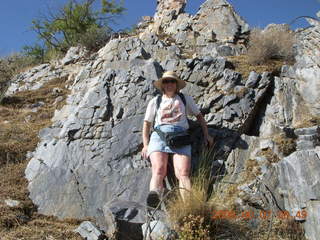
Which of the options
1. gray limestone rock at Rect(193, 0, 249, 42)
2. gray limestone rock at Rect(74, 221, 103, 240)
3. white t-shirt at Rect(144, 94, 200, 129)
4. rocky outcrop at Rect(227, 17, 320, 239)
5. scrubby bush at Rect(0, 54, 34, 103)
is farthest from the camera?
scrubby bush at Rect(0, 54, 34, 103)

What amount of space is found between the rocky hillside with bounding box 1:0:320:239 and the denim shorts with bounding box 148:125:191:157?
53 centimetres

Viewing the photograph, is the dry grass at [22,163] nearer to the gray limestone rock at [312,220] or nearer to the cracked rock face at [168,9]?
the gray limestone rock at [312,220]

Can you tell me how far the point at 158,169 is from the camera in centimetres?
511

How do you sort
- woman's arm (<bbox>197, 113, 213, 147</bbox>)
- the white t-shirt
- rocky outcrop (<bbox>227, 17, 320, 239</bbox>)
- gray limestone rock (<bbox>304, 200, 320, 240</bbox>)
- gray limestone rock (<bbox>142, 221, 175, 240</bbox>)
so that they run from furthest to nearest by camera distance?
woman's arm (<bbox>197, 113, 213, 147</bbox>), the white t-shirt, rocky outcrop (<bbox>227, 17, 320, 239</bbox>), gray limestone rock (<bbox>304, 200, 320, 240</bbox>), gray limestone rock (<bbox>142, 221, 175, 240</bbox>)

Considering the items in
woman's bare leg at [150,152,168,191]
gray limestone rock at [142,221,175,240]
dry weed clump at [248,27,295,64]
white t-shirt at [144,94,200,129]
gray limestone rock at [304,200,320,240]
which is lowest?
gray limestone rock at [142,221,175,240]

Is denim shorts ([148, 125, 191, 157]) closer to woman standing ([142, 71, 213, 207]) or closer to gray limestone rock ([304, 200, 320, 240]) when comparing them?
woman standing ([142, 71, 213, 207])

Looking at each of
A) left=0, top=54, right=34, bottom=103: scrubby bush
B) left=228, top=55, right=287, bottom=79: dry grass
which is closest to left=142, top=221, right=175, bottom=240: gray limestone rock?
left=228, top=55, right=287, bottom=79: dry grass

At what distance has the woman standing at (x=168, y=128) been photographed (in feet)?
16.7

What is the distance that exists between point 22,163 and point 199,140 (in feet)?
11.0

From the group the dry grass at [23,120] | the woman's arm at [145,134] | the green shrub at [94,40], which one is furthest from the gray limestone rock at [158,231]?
the green shrub at [94,40]

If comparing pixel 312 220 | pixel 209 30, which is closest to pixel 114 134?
pixel 312 220

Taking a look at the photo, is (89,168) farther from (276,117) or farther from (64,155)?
(276,117)

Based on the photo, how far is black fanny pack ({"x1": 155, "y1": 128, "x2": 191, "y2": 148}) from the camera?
5.32m

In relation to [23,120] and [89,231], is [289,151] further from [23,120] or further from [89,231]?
[23,120]
